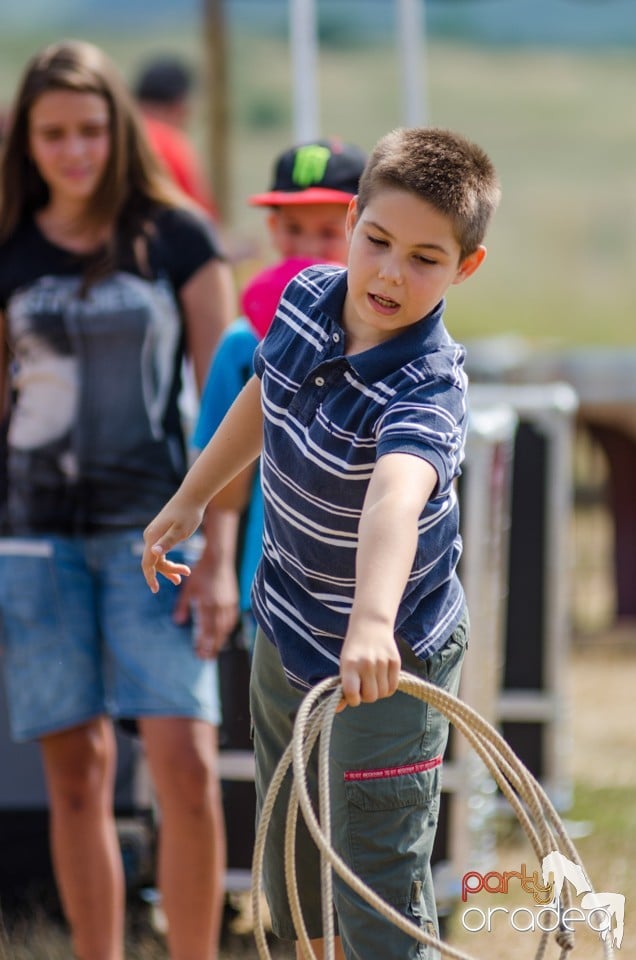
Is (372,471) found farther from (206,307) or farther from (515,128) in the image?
(515,128)

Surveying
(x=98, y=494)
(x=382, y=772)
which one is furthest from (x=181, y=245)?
(x=382, y=772)

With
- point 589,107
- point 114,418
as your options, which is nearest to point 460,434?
point 114,418

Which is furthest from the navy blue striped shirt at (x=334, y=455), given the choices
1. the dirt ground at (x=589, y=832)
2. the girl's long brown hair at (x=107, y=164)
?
the girl's long brown hair at (x=107, y=164)

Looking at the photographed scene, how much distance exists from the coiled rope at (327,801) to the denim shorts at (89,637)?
1.10 metres

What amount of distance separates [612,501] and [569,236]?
22.8 metres

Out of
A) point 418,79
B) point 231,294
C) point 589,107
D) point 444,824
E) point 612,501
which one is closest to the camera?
point 231,294

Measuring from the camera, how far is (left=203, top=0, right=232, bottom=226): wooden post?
12789 mm

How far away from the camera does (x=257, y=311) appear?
9.75ft

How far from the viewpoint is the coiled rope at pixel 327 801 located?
5.95ft

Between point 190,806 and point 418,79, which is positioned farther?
point 418,79

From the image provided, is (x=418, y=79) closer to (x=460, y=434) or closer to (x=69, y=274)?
(x=69, y=274)

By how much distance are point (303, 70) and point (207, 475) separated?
323cm

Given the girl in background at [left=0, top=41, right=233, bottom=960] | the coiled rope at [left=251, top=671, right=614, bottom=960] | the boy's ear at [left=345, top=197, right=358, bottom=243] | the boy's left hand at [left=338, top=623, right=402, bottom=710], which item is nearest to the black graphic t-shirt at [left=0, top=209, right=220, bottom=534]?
the girl in background at [left=0, top=41, right=233, bottom=960]

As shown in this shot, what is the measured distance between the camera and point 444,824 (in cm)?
370
